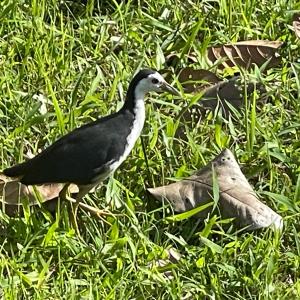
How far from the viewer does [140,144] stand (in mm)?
5918

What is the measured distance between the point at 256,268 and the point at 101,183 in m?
0.93

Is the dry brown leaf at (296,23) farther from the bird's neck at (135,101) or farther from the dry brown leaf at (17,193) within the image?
the dry brown leaf at (17,193)

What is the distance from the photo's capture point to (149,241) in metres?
5.39

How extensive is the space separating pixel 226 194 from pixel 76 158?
28.4 inches

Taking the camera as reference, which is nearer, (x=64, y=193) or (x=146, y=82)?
(x=64, y=193)

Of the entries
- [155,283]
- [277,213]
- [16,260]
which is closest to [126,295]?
[155,283]

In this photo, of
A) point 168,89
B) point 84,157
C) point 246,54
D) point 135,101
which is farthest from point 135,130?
point 246,54

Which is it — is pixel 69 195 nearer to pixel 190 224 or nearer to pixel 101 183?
pixel 101 183

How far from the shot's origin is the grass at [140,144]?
520 centimetres

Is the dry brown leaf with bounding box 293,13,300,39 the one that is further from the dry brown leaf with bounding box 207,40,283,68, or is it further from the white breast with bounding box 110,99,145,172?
the white breast with bounding box 110,99,145,172

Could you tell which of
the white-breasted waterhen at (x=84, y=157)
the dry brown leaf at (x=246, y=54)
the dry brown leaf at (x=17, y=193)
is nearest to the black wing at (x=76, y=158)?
the white-breasted waterhen at (x=84, y=157)

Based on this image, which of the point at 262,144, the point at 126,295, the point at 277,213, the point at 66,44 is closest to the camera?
the point at 126,295

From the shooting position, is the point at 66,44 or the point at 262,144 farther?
the point at 66,44

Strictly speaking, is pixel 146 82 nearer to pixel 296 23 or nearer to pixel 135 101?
pixel 135 101
